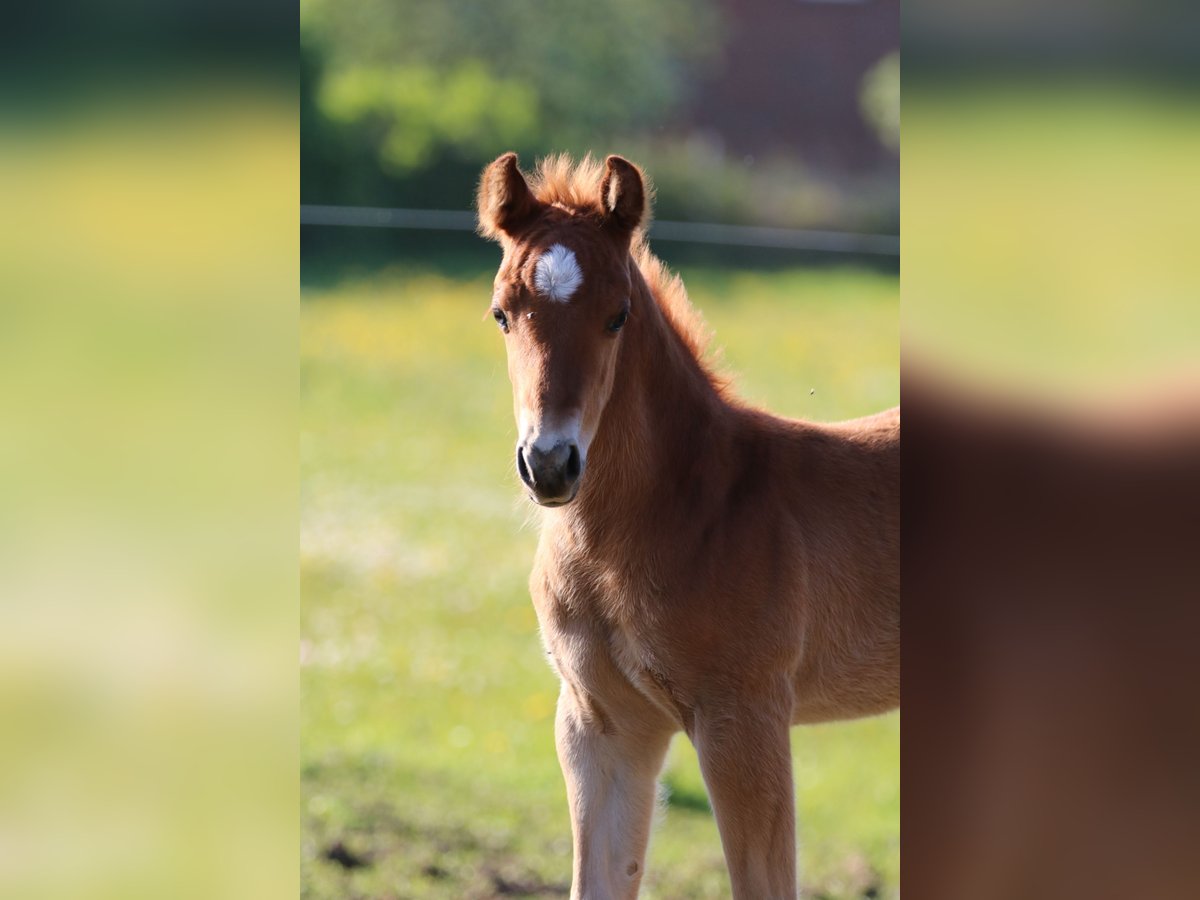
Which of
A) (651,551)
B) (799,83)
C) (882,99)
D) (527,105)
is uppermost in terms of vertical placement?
(799,83)

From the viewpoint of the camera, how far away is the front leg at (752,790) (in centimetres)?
238

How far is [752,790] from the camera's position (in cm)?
238

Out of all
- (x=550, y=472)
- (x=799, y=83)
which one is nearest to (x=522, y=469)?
(x=550, y=472)

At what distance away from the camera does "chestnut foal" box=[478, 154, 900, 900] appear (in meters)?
2.28

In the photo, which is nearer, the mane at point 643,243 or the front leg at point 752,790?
the front leg at point 752,790

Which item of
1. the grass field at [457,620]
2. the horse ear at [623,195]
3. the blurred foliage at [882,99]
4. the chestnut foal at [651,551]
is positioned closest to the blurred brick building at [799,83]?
the blurred foliage at [882,99]

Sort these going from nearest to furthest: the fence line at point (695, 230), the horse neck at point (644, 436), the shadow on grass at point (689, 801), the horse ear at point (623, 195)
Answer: the horse ear at point (623, 195)
the horse neck at point (644, 436)
the shadow on grass at point (689, 801)
the fence line at point (695, 230)

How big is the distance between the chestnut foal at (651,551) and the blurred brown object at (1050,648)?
842mm

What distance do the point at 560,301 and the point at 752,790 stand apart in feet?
3.18

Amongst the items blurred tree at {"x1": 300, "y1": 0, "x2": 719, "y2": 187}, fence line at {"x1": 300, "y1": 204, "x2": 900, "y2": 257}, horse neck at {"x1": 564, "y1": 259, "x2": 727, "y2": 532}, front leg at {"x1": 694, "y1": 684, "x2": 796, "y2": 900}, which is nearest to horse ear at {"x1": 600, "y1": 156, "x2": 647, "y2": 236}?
horse neck at {"x1": 564, "y1": 259, "x2": 727, "y2": 532}

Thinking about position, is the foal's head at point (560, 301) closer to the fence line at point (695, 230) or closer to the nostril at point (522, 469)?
the nostril at point (522, 469)

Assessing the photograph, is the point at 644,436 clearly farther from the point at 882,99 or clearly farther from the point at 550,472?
the point at 882,99

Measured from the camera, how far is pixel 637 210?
2412mm

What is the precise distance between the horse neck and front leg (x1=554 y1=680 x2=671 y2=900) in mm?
399
